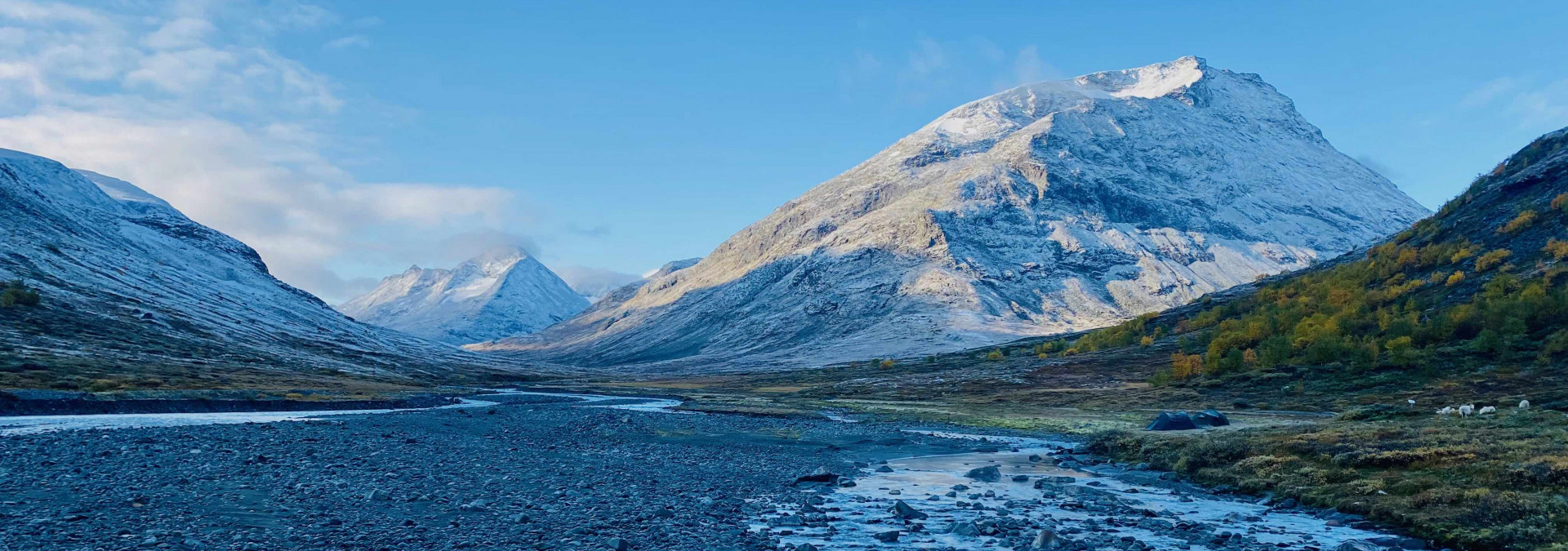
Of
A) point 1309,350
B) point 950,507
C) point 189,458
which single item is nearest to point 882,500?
point 950,507

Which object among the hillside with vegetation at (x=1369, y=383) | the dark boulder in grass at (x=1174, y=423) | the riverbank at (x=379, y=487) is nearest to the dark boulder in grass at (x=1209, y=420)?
the dark boulder in grass at (x=1174, y=423)

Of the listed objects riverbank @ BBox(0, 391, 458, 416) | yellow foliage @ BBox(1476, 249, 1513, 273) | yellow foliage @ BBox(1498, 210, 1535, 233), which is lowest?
riverbank @ BBox(0, 391, 458, 416)

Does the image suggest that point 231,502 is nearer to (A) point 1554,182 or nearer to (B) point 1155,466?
(B) point 1155,466

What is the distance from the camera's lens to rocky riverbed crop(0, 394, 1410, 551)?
19609 mm

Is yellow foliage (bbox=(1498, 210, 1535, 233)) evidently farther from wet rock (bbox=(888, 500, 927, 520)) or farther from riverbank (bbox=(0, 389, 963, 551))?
wet rock (bbox=(888, 500, 927, 520))

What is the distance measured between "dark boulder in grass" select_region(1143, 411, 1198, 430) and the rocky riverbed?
1540 cm

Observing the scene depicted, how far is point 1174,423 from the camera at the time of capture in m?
57.6

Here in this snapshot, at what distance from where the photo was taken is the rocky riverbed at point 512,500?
772 inches

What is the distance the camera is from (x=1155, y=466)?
1590 inches

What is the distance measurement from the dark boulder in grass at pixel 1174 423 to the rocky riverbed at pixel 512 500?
1540 centimetres

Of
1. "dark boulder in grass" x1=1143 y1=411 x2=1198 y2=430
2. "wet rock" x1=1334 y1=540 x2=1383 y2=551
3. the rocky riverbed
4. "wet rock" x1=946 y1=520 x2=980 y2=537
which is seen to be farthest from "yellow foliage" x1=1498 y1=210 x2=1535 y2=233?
"wet rock" x1=946 y1=520 x2=980 y2=537

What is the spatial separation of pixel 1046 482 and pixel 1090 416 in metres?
51.1

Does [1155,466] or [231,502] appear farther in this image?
[1155,466]

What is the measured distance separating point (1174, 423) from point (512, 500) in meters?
48.0
